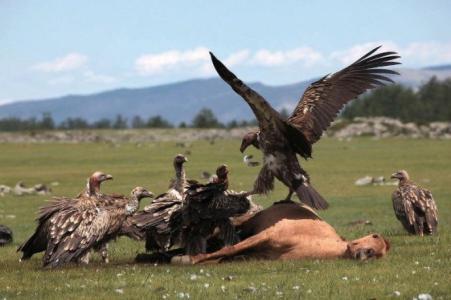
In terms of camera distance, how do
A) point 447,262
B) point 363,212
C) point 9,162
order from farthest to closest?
point 9,162
point 363,212
point 447,262

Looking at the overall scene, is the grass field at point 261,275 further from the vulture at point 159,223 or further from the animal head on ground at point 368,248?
the vulture at point 159,223

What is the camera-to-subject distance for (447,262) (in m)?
12.2

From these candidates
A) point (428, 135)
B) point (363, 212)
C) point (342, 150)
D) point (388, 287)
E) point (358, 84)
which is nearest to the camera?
point (388, 287)

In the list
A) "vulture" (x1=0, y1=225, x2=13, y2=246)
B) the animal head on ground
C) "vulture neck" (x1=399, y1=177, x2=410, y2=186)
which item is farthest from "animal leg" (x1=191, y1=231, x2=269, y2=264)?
"vulture neck" (x1=399, y1=177, x2=410, y2=186)

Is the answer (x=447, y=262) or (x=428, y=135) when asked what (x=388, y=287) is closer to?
(x=447, y=262)

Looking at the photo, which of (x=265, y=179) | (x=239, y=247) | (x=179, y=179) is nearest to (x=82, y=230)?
(x=239, y=247)

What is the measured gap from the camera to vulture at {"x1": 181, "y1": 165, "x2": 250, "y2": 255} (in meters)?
12.9

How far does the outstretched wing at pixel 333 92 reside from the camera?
14609 millimetres

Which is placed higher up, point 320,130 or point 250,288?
point 320,130

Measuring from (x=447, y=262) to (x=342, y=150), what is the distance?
184 ft

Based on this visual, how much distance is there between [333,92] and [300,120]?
1137 millimetres

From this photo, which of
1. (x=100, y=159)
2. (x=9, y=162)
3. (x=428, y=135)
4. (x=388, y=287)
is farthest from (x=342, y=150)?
(x=388, y=287)

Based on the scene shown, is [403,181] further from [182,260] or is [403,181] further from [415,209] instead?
[182,260]

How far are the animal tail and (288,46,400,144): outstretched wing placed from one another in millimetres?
1053
